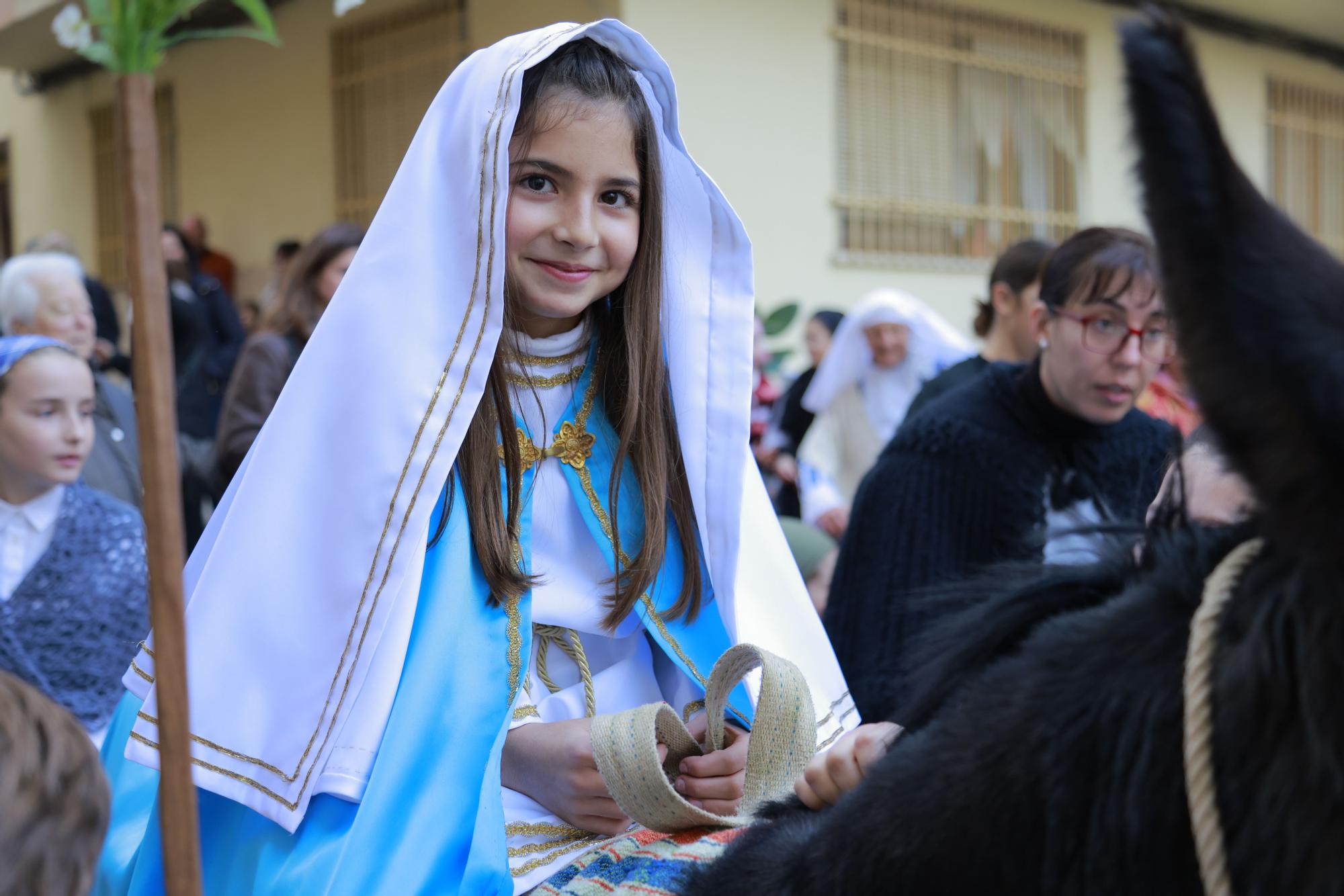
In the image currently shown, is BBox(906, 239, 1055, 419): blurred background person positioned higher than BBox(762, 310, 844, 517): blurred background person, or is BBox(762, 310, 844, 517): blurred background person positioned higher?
BBox(906, 239, 1055, 419): blurred background person

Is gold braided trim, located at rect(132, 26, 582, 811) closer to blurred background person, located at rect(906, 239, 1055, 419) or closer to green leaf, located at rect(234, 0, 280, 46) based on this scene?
green leaf, located at rect(234, 0, 280, 46)

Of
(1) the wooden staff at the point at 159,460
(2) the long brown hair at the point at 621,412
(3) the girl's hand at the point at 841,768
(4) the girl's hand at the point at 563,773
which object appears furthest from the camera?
(2) the long brown hair at the point at 621,412

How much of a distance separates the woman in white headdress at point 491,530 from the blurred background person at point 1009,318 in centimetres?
246

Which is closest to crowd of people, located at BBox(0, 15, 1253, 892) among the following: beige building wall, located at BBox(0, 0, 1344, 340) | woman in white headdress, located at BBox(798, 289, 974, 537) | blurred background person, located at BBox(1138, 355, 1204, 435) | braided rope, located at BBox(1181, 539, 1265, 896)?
braided rope, located at BBox(1181, 539, 1265, 896)

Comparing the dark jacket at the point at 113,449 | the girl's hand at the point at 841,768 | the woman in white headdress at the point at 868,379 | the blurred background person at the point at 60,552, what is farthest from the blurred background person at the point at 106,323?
the girl's hand at the point at 841,768

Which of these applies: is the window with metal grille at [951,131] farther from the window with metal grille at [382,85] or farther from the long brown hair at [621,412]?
the long brown hair at [621,412]

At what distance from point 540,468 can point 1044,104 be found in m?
9.03

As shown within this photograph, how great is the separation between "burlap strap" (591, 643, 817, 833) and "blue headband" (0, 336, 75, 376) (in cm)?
260

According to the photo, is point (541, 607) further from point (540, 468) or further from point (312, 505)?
point (312, 505)

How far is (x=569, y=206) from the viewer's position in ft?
6.19

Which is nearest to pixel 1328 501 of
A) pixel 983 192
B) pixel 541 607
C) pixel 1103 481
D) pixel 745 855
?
pixel 745 855

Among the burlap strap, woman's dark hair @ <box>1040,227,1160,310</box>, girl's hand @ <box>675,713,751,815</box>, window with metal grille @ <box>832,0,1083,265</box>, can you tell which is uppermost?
window with metal grille @ <box>832,0,1083,265</box>

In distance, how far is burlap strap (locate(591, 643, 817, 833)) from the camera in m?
1.61

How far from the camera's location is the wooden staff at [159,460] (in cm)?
85
